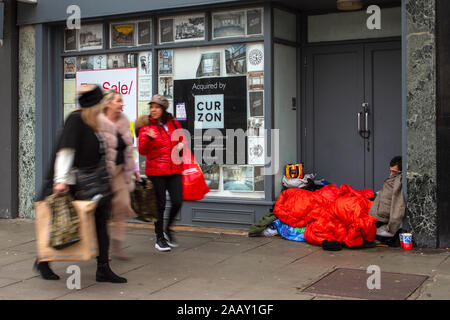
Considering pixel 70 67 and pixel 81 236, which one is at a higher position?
pixel 70 67

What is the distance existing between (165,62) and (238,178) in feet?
6.84

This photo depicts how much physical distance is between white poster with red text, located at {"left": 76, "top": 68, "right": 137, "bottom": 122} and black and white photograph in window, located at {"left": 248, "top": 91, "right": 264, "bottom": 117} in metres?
1.94

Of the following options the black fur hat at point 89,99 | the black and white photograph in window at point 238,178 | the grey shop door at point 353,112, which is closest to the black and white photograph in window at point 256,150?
the black and white photograph in window at point 238,178

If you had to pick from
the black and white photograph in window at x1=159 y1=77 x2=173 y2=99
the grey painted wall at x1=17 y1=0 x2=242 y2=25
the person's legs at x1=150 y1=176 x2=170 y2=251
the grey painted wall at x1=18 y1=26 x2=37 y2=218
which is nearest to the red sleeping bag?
the person's legs at x1=150 y1=176 x2=170 y2=251

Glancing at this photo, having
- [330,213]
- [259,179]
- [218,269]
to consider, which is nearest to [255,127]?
[259,179]

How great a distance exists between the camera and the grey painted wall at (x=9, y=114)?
1021 cm

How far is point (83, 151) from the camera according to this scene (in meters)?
5.79

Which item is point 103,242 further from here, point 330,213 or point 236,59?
point 236,59

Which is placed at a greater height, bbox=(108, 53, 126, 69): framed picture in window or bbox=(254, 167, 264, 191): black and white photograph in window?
bbox=(108, 53, 126, 69): framed picture in window

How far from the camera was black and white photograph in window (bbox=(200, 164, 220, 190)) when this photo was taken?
9.20 m

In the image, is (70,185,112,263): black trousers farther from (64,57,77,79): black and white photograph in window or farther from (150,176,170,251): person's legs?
(64,57,77,79): black and white photograph in window

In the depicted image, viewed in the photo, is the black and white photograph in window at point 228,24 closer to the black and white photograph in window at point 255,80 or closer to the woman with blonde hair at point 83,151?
the black and white photograph in window at point 255,80
